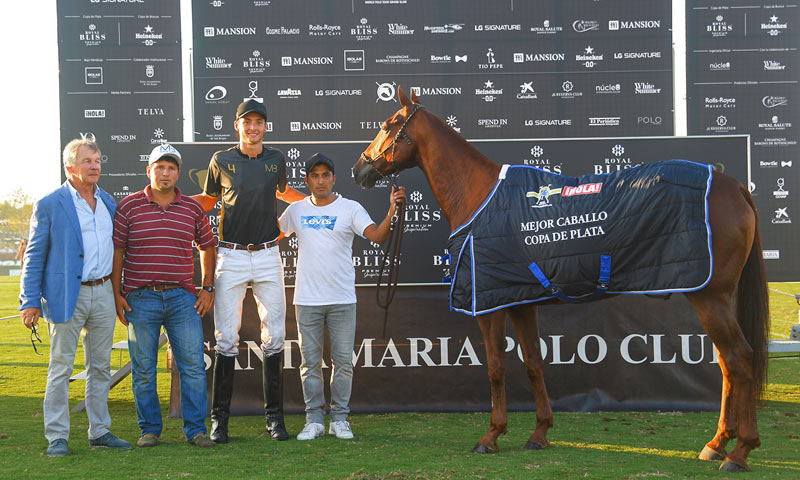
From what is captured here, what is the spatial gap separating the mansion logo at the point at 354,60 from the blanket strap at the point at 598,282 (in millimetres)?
3434

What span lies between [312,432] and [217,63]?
12.4 feet

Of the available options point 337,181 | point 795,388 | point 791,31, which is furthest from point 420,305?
point 791,31

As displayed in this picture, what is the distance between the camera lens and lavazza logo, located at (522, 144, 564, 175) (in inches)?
180

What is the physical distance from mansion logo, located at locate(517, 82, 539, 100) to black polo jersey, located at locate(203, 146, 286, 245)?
3108mm

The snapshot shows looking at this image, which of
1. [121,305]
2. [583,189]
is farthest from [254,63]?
[583,189]

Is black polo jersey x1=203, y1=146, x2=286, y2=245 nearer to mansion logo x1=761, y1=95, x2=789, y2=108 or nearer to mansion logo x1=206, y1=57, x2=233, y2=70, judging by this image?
mansion logo x1=206, y1=57, x2=233, y2=70

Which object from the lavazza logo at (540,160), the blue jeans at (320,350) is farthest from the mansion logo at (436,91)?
the blue jeans at (320,350)

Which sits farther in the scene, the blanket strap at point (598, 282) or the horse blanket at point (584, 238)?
the blanket strap at point (598, 282)

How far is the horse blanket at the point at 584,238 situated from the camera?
2.87 meters

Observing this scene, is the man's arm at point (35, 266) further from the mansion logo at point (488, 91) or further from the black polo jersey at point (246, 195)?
the mansion logo at point (488, 91)

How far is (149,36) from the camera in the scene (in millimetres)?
5980

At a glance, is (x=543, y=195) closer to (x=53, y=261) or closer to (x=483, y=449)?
(x=483, y=449)

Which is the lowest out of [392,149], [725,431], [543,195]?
[725,431]

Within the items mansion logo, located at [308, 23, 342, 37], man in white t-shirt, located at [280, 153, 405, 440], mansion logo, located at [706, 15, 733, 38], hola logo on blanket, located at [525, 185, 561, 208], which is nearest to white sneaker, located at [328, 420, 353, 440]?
man in white t-shirt, located at [280, 153, 405, 440]
